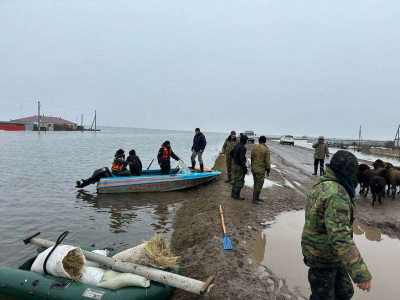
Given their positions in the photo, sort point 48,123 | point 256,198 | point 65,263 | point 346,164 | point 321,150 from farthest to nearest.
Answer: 1. point 48,123
2. point 321,150
3. point 256,198
4. point 65,263
5. point 346,164

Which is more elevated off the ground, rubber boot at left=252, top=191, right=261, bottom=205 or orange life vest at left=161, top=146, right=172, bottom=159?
orange life vest at left=161, top=146, right=172, bottom=159

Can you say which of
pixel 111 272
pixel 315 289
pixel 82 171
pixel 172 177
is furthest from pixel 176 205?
pixel 82 171

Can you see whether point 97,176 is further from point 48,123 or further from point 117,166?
point 48,123

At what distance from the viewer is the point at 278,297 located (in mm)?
3898

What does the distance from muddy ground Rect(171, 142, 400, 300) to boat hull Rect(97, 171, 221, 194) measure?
4.06 ft

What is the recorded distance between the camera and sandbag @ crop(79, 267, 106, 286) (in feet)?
13.4

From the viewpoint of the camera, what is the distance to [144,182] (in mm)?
12133

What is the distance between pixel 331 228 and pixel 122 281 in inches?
112

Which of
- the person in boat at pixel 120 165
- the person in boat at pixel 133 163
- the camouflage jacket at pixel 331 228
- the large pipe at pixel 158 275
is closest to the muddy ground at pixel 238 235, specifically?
the large pipe at pixel 158 275

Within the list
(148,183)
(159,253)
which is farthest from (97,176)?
(159,253)

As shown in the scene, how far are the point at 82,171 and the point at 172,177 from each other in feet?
31.9

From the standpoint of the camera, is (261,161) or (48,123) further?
(48,123)

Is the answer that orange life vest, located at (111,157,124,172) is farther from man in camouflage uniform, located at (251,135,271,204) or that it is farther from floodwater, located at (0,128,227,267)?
man in camouflage uniform, located at (251,135,271,204)

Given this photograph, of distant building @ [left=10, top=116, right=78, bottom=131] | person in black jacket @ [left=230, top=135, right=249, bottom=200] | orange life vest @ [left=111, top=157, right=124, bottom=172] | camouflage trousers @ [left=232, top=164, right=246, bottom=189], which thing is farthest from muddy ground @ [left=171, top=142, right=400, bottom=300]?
distant building @ [left=10, top=116, right=78, bottom=131]
